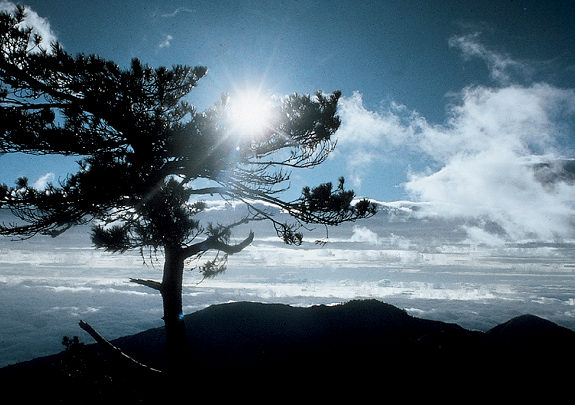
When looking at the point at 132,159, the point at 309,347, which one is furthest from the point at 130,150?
the point at 309,347

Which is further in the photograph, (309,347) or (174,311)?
(309,347)

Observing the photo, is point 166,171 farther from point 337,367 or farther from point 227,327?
point 227,327

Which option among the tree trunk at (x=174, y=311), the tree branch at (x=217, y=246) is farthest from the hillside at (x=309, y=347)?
the tree branch at (x=217, y=246)

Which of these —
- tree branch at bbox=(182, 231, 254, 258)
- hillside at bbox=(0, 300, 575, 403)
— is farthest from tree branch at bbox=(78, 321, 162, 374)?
tree branch at bbox=(182, 231, 254, 258)

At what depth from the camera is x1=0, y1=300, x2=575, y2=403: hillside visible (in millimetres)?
6906

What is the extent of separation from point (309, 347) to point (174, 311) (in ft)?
110

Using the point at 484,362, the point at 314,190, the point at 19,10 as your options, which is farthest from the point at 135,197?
the point at 484,362

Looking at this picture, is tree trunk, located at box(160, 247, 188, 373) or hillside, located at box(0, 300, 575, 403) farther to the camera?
tree trunk, located at box(160, 247, 188, 373)

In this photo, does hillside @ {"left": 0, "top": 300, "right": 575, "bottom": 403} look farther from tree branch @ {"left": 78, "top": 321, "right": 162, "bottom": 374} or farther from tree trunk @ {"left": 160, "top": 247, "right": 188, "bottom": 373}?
tree trunk @ {"left": 160, "top": 247, "right": 188, "bottom": 373}

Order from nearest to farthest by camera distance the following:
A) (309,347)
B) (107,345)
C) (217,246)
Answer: (107,345), (217,246), (309,347)

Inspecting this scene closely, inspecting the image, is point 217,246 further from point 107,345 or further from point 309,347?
point 309,347

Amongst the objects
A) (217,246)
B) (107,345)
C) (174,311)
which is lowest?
(107,345)

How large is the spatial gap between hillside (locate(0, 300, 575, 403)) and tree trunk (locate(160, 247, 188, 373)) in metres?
0.40

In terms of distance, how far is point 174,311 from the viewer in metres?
8.30
